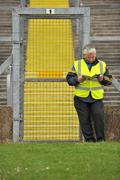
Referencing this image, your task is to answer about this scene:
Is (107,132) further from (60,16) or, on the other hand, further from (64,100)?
(60,16)

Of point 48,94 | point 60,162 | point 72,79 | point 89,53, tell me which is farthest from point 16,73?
point 60,162

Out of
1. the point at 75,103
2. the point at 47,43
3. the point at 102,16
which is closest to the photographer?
the point at 75,103

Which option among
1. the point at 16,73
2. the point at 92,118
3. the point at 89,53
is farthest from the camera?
the point at 16,73

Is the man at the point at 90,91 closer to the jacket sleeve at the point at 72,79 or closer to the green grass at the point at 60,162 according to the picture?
the jacket sleeve at the point at 72,79

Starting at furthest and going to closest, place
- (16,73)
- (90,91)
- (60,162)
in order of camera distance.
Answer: (16,73) → (90,91) → (60,162)

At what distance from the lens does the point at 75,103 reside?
11961 millimetres

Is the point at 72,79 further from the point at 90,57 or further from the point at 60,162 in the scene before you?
the point at 60,162

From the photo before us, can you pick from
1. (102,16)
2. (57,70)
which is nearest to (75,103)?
(57,70)

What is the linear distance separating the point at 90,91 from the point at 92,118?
428 mm

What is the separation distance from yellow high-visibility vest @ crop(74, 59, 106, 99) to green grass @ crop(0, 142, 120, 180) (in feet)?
5.68

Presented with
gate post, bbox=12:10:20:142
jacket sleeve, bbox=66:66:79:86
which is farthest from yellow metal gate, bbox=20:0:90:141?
jacket sleeve, bbox=66:66:79:86

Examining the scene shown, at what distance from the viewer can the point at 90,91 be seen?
11.8 m

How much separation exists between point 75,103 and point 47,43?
7.98 feet

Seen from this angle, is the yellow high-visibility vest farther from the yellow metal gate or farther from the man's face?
the yellow metal gate
